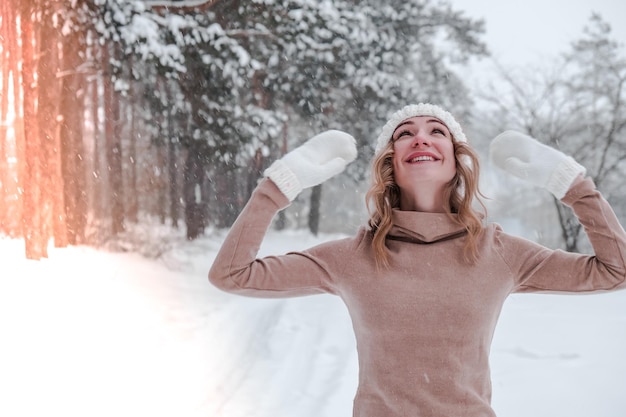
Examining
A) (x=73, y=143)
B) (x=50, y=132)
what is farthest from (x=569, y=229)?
(x=50, y=132)

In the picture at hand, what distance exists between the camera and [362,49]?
455cm

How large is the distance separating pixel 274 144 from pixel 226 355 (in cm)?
196

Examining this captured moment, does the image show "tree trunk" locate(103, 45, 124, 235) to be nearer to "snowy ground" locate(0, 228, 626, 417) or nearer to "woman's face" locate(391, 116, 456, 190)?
"snowy ground" locate(0, 228, 626, 417)

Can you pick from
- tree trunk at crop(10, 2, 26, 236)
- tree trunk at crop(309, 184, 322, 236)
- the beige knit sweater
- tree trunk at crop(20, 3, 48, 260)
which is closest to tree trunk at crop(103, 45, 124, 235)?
tree trunk at crop(20, 3, 48, 260)

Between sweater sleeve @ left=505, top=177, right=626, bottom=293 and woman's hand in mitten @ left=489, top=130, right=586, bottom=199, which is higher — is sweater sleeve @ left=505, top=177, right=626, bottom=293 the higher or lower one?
the lower one

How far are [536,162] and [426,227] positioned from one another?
0.22 meters

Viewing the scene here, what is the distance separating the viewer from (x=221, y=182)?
4.43 meters

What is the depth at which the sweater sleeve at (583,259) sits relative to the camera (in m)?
0.92

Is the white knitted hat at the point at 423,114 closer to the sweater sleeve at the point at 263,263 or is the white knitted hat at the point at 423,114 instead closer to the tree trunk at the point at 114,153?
the sweater sleeve at the point at 263,263

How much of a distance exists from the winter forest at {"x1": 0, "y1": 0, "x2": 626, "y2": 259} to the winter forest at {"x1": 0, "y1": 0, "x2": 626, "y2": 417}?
0.01 metres

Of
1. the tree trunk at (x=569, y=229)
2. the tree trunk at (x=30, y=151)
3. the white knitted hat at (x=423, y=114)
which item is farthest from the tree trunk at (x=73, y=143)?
the tree trunk at (x=569, y=229)

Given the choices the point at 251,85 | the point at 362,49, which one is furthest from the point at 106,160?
the point at 362,49

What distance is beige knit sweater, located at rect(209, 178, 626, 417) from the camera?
91cm

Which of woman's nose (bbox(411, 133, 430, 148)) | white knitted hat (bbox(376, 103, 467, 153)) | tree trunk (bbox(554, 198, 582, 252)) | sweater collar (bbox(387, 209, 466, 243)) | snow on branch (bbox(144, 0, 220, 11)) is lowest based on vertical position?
tree trunk (bbox(554, 198, 582, 252))
